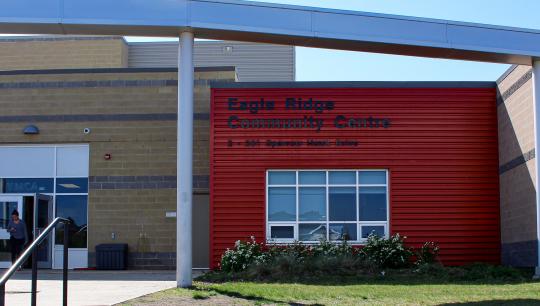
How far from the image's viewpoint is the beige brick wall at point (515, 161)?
59.5ft

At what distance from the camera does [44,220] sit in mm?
22125

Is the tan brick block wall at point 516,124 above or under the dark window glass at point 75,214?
above

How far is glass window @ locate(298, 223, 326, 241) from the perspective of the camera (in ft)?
67.2

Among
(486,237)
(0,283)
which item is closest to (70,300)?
(0,283)

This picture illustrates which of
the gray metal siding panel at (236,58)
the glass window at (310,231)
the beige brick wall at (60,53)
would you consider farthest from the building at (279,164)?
the gray metal siding panel at (236,58)

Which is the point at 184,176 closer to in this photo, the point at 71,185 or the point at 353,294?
the point at 353,294

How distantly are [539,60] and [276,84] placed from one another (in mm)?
7350

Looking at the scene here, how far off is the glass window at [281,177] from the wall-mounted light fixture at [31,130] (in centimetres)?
710

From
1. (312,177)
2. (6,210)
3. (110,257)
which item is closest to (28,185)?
(6,210)

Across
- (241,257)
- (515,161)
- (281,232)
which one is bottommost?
(241,257)

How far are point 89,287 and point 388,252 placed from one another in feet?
25.7

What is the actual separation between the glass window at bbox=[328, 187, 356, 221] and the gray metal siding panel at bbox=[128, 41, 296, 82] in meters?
13.4

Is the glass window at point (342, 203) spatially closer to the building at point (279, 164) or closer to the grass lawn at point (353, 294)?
the building at point (279, 164)

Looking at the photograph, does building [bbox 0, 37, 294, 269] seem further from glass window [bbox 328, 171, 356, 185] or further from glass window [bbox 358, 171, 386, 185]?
glass window [bbox 358, 171, 386, 185]
